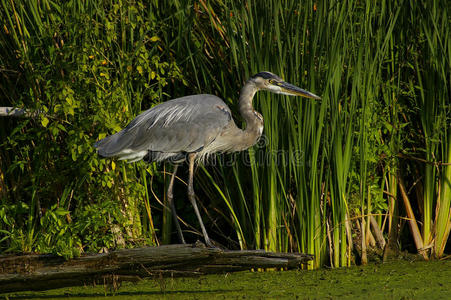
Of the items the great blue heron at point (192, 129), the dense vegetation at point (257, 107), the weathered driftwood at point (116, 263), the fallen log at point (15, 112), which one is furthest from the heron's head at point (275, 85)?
the fallen log at point (15, 112)

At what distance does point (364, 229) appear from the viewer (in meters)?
4.57

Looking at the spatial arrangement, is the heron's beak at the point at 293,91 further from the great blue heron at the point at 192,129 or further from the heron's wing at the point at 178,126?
the heron's wing at the point at 178,126

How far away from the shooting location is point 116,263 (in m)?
3.71

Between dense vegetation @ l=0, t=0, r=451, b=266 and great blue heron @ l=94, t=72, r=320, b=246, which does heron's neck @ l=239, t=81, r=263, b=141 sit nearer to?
great blue heron @ l=94, t=72, r=320, b=246

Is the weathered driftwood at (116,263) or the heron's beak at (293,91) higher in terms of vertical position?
the heron's beak at (293,91)

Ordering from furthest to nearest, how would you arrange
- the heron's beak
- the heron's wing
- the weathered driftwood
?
the heron's wing → the heron's beak → the weathered driftwood

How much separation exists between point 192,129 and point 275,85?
2.32ft

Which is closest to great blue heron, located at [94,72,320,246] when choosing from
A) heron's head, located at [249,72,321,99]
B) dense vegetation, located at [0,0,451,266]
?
heron's head, located at [249,72,321,99]

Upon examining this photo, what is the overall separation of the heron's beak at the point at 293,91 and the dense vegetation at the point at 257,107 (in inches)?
4.6

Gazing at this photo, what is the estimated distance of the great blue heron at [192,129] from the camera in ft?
14.0

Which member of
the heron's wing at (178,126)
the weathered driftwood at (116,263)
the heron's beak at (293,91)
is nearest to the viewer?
the weathered driftwood at (116,263)

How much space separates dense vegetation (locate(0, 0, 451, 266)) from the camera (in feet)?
14.0

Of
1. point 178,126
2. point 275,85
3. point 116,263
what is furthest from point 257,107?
point 116,263

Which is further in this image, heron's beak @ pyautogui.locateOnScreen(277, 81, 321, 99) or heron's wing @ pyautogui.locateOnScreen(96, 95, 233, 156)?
heron's wing @ pyautogui.locateOnScreen(96, 95, 233, 156)
